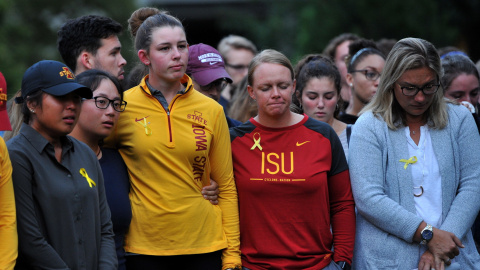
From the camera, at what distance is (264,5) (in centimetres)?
2002

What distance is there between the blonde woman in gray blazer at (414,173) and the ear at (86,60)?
2.18 meters

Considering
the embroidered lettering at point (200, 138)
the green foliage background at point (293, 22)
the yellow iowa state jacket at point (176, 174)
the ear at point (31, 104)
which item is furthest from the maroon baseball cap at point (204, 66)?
the ear at point (31, 104)

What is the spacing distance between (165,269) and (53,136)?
115cm

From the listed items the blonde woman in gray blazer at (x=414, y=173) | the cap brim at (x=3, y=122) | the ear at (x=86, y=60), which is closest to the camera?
the cap brim at (x=3, y=122)

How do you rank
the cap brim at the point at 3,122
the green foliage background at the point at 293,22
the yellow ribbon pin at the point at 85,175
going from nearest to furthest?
the cap brim at the point at 3,122 < the yellow ribbon pin at the point at 85,175 < the green foliage background at the point at 293,22

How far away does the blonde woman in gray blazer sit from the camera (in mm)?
4461

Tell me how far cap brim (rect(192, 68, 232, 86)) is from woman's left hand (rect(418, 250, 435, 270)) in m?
2.14

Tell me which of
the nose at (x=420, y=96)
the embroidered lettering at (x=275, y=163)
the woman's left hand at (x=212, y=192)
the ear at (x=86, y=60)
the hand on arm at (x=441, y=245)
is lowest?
the hand on arm at (x=441, y=245)

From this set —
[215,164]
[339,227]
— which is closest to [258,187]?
[215,164]

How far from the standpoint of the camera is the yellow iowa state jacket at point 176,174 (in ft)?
14.3

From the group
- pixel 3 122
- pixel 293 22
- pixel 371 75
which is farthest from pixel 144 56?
pixel 293 22

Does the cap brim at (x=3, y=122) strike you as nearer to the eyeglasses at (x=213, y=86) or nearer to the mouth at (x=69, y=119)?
the mouth at (x=69, y=119)

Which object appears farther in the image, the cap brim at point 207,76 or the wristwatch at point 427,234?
the cap brim at point 207,76

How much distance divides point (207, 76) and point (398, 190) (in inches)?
71.9
